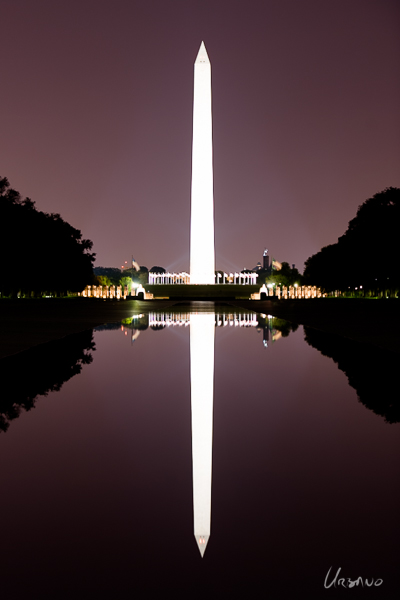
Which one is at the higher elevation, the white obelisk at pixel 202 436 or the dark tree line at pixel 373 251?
the dark tree line at pixel 373 251

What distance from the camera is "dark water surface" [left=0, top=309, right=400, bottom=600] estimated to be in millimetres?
2707

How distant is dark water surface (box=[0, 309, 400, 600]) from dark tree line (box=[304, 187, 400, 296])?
43632 mm

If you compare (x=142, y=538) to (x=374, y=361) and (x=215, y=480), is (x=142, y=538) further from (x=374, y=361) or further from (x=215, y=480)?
(x=374, y=361)

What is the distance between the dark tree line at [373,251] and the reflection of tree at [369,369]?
35.6 m

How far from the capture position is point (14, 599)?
2.50 meters

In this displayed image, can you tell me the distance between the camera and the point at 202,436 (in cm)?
521

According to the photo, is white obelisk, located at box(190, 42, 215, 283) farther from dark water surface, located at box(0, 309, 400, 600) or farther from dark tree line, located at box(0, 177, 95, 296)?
dark water surface, located at box(0, 309, 400, 600)

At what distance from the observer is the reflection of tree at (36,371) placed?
6.63 m

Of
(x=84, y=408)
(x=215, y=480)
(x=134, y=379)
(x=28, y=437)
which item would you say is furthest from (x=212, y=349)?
(x=215, y=480)

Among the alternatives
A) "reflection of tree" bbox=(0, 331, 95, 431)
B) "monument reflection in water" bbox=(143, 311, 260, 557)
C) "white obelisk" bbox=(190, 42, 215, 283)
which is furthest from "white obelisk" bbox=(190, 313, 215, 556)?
"white obelisk" bbox=(190, 42, 215, 283)

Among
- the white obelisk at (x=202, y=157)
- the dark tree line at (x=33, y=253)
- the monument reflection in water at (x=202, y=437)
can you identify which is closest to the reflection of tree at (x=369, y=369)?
the monument reflection in water at (x=202, y=437)

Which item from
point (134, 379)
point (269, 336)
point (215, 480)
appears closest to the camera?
point (215, 480)

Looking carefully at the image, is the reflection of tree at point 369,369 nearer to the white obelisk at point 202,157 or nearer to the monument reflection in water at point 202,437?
the monument reflection in water at point 202,437

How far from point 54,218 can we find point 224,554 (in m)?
66.8
